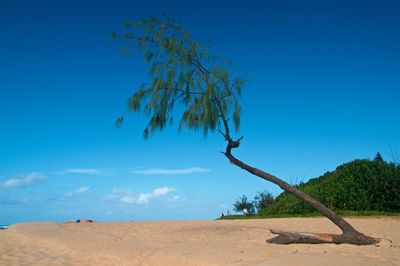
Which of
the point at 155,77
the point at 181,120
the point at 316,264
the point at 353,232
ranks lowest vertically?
the point at 316,264

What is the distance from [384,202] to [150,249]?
714 inches

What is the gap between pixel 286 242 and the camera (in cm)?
1251

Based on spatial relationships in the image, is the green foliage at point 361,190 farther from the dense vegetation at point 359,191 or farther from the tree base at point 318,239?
the tree base at point 318,239

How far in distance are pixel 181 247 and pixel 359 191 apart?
1795 centimetres

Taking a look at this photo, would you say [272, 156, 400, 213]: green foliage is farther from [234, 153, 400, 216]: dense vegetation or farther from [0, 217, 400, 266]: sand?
[0, 217, 400, 266]: sand

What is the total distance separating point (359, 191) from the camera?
88.4ft

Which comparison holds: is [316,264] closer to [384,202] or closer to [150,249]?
[150,249]

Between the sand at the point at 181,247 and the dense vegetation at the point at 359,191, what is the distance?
6142 millimetres

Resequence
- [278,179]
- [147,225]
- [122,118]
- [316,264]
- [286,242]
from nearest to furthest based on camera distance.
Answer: [316,264], [286,242], [278,179], [122,118], [147,225]

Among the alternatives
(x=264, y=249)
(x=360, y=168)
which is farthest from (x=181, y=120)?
(x=360, y=168)

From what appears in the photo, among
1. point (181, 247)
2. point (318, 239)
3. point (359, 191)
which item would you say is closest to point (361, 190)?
point (359, 191)

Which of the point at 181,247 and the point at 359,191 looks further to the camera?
the point at 359,191

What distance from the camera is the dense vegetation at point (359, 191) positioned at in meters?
25.9

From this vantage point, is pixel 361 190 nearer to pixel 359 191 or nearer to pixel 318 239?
pixel 359 191
